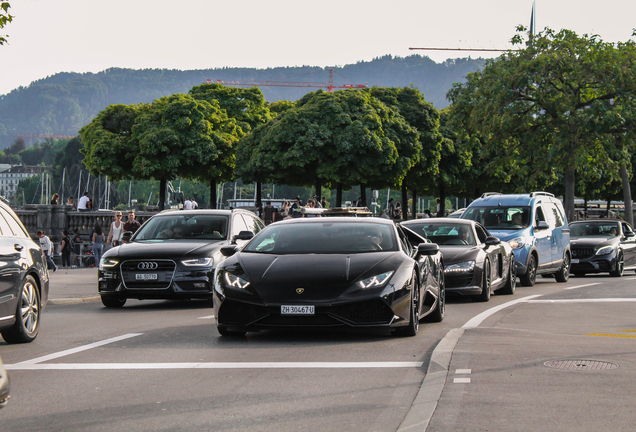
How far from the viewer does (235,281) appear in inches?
359

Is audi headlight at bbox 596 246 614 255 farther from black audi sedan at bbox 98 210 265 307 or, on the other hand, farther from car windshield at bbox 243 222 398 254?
car windshield at bbox 243 222 398 254

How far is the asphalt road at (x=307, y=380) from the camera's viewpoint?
5422 mm

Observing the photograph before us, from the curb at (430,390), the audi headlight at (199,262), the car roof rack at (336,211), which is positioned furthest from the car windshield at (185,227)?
the car roof rack at (336,211)

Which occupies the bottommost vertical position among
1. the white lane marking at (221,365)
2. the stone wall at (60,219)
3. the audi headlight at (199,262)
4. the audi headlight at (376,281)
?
the stone wall at (60,219)

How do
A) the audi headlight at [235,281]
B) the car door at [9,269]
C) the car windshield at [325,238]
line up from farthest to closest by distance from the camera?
the car windshield at [325,238]
the audi headlight at [235,281]
the car door at [9,269]

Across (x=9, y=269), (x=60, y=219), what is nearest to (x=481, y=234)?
(x=9, y=269)

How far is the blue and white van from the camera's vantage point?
19.3 meters

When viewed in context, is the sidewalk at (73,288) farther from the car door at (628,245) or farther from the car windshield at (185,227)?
the car door at (628,245)

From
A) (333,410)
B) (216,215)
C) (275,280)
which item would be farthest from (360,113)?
(333,410)

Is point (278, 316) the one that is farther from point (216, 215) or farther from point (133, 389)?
point (216, 215)

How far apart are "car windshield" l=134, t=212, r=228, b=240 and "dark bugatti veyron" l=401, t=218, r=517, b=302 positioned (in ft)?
11.9

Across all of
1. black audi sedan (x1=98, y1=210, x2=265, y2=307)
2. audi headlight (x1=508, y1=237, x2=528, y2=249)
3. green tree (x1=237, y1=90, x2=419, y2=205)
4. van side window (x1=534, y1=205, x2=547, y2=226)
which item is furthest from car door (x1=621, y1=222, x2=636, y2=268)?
green tree (x1=237, y1=90, x2=419, y2=205)

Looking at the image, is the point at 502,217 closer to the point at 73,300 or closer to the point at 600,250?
the point at 600,250

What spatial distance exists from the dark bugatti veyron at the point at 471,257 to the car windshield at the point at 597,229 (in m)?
9.50
